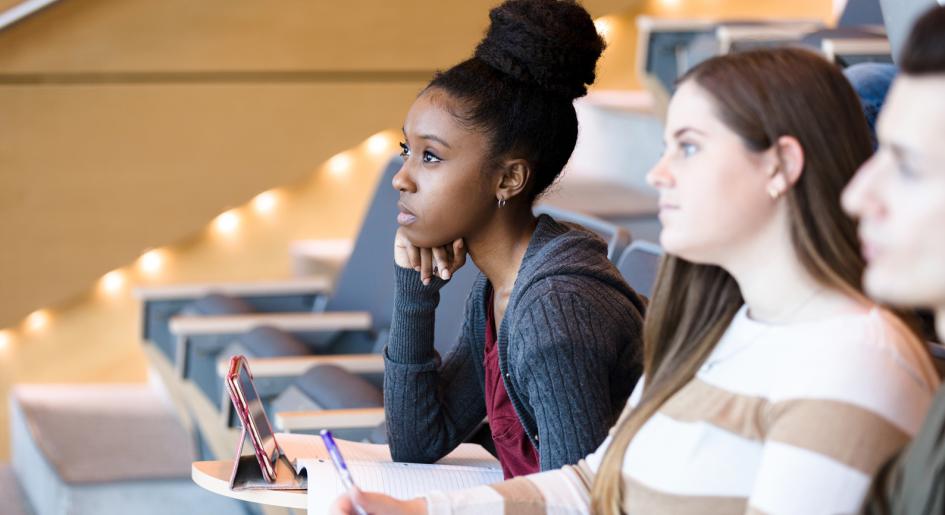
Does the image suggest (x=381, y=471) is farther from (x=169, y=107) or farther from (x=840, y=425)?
(x=169, y=107)

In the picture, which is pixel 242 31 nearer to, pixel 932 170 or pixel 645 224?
pixel 645 224

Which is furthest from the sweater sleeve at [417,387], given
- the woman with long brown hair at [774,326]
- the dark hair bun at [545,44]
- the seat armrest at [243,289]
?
the seat armrest at [243,289]

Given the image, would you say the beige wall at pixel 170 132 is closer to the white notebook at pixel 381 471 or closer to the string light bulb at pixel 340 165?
the string light bulb at pixel 340 165

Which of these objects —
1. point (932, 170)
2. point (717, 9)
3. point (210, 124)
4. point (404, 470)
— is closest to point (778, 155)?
point (932, 170)

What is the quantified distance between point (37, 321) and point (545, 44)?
2411mm

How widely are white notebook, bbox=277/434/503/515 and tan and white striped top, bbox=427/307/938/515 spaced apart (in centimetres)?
36

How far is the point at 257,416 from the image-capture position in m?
1.47

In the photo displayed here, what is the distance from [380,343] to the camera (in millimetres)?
2881

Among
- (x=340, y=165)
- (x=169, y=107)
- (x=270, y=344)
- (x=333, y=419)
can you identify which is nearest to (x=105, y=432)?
(x=270, y=344)

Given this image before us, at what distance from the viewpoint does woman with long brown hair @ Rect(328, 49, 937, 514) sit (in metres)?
0.90

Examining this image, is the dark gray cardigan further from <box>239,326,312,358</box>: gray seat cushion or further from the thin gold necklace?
<box>239,326,312,358</box>: gray seat cushion

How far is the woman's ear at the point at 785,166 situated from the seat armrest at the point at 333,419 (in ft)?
3.83

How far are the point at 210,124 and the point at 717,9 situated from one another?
1626mm

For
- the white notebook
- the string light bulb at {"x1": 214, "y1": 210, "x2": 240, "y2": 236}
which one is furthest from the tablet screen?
the string light bulb at {"x1": 214, "y1": 210, "x2": 240, "y2": 236}
